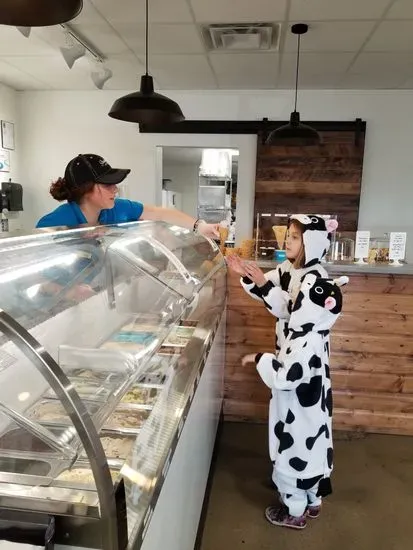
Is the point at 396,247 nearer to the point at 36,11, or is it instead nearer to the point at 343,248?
the point at 343,248

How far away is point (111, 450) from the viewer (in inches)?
37.8

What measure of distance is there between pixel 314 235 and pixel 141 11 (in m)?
2.24

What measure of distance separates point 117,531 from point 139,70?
4.62m

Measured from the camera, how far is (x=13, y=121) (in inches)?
219

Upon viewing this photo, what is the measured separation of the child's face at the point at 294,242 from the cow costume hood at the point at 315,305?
0.65 ft

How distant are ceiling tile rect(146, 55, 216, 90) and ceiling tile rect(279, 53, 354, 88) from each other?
0.77m

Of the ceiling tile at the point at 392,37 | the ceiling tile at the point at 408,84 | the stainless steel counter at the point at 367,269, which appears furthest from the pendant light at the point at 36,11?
the ceiling tile at the point at 408,84

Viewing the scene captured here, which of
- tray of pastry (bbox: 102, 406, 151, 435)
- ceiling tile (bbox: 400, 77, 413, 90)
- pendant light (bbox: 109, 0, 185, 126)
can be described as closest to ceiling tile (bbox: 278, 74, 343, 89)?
ceiling tile (bbox: 400, 77, 413, 90)

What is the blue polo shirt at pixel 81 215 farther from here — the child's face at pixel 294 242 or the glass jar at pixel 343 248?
the glass jar at pixel 343 248

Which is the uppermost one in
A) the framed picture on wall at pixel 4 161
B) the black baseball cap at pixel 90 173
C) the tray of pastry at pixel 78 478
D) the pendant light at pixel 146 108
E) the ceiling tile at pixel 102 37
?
the ceiling tile at pixel 102 37

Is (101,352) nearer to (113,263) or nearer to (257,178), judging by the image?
(113,263)

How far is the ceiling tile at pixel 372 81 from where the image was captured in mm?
4676

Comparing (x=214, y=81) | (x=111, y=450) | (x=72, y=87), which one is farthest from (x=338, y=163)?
(x=111, y=450)

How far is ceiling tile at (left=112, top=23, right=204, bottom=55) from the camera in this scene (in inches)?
139
